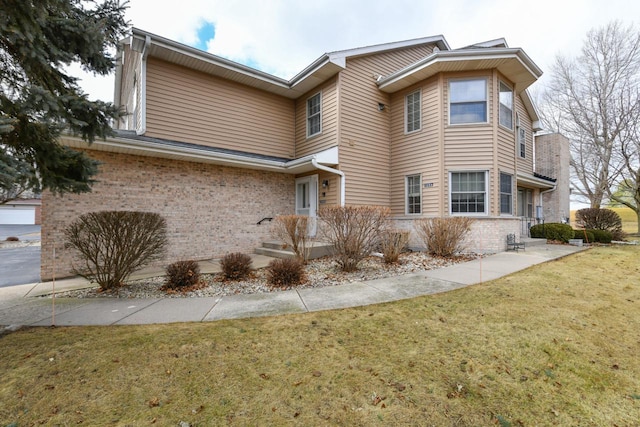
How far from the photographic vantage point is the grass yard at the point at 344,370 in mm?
2139

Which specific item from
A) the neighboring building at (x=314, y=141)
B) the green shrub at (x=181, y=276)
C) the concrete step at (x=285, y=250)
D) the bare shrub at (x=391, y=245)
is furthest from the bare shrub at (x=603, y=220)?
the green shrub at (x=181, y=276)

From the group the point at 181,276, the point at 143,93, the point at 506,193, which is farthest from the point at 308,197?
the point at 506,193

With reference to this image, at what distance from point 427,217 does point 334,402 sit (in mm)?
9048

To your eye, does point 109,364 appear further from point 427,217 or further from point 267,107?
point 267,107

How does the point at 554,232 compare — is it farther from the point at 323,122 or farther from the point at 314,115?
the point at 314,115

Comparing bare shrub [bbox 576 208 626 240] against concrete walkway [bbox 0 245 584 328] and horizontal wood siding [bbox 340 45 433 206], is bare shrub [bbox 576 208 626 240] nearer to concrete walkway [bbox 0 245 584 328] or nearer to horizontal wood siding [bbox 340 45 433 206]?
horizontal wood siding [bbox 340 45 433 206]

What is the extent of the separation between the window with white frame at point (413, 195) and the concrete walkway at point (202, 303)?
186 inches

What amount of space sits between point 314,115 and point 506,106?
24.7ft

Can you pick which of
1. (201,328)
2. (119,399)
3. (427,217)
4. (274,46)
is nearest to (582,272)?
(427,217)

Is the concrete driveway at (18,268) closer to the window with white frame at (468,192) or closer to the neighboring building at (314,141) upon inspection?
the neighboring building at (314,141)

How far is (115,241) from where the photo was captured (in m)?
5.27

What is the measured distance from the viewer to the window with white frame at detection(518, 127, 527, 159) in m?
13.5

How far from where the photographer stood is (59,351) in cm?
309

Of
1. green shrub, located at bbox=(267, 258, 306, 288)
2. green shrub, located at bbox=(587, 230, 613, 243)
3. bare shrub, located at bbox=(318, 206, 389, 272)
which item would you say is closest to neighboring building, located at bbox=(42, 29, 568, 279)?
bare shrub, located at bbox=(318, 206, 389, 272)
